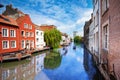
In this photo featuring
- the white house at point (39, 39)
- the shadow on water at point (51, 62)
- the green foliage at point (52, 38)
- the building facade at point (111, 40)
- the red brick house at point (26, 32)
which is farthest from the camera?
the green foliage at point (52, 38)

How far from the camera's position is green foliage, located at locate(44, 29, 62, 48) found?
34688 mm

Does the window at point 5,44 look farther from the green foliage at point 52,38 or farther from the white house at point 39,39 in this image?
the green foliage at point 52,38

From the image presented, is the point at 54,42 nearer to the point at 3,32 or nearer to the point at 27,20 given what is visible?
the point at 27,20

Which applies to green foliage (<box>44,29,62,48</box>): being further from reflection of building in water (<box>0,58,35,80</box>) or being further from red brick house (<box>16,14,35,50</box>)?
reflection of building in water (<box>0,58,35,80</box>)

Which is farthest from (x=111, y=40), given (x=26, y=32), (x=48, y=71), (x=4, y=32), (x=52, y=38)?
(x=52, y=38)

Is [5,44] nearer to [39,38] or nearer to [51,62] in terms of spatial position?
[51,62]

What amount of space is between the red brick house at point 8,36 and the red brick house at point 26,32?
153 centimetres

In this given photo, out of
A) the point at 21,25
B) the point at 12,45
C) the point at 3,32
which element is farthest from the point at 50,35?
the point at 3,32

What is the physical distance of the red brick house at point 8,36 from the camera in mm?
19020

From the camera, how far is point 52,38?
34438mm

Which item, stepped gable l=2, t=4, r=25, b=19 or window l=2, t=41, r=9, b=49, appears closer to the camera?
window l=2, t=41, r=9, b=49

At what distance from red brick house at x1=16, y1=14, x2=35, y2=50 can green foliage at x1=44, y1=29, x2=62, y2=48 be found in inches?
215

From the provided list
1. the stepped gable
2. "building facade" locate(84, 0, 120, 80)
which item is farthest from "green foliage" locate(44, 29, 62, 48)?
"building facade" locate(84, 0, 120, 80)

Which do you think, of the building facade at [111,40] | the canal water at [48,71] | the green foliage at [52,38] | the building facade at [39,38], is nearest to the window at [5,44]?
the canal water at [48,71]
